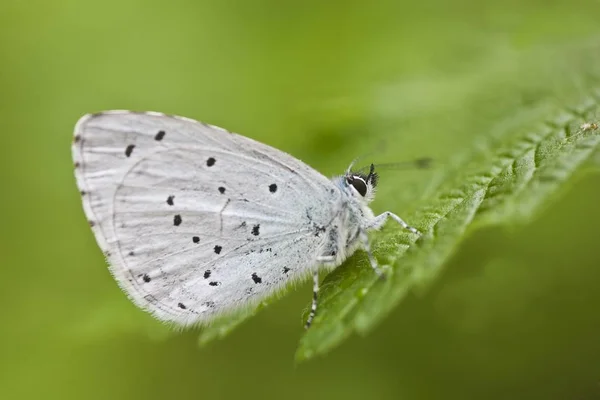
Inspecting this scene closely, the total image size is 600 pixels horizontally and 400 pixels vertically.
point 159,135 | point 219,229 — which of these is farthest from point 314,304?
point 159,135

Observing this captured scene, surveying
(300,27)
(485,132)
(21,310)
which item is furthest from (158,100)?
(485,132)

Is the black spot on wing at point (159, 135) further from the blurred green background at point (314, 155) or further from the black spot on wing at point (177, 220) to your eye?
the blurred green background at point (314, 155)

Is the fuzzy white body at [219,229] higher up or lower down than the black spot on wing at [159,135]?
lower down

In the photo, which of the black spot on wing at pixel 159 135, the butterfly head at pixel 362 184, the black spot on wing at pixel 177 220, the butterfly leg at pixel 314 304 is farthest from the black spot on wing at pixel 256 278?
the black spot on wing at pixel 159 135

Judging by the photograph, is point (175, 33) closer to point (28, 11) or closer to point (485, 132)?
point (28, 11)

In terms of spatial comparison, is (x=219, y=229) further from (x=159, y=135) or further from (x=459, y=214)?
(x=459, y=214)
